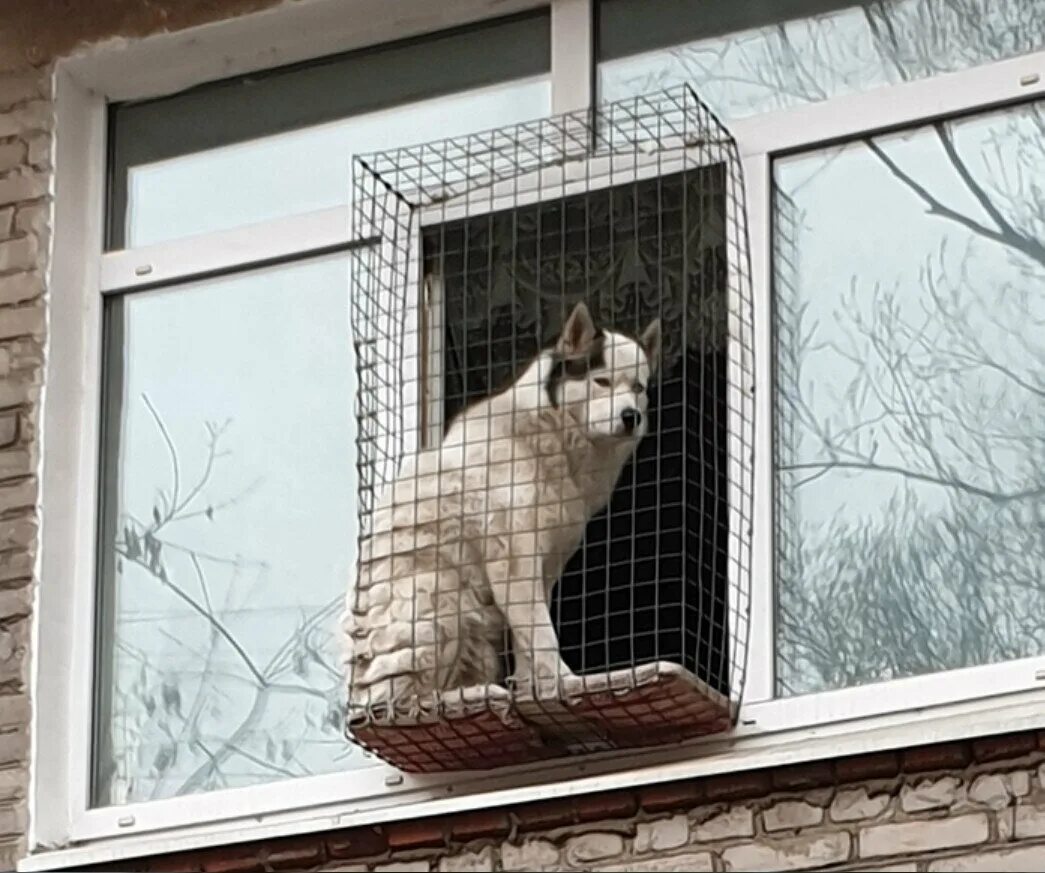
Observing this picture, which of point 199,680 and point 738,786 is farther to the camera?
point 199,680

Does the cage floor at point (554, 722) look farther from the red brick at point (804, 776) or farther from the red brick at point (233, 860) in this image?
the red brick at point (233, 860)

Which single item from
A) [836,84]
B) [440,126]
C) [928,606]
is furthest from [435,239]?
[928,606]

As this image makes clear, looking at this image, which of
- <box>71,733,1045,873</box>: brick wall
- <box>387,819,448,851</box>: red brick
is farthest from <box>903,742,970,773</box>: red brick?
<box>387,819,448,851</box>: red brick

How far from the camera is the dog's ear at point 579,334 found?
7.16 meters

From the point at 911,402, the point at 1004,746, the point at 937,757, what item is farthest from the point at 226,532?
the point at 1004,746

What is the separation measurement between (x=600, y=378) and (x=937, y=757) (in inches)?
45.2

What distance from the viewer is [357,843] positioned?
7.08 m

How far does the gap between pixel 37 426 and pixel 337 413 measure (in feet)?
2.46

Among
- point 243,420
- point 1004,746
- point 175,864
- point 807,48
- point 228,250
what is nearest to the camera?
point 1004,746

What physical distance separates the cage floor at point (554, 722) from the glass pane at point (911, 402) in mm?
283

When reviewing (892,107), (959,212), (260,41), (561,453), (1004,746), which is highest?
(260,41)

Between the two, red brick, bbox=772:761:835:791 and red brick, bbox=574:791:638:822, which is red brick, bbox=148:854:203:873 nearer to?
red brick, bbox=574:791:638:822

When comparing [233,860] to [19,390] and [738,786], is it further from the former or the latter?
[19,390]

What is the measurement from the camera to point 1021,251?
7.07 metres
